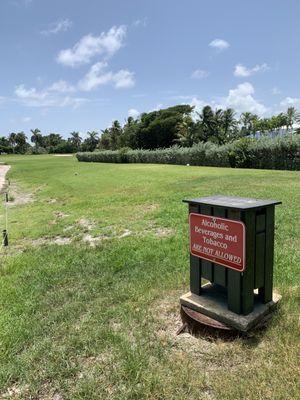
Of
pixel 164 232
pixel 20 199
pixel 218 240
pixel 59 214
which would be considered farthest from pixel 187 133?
pixel 218 240

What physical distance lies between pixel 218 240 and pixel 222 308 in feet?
1.89

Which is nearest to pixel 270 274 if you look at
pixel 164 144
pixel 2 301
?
pixel 2 301

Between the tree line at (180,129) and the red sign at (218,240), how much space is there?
137ft

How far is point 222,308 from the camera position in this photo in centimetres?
296

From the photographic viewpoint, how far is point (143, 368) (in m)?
2.56

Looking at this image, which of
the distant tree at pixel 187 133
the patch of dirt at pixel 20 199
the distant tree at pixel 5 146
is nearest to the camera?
the patch of dirt at pixel 20 199

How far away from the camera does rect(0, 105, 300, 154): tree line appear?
47.3 meters

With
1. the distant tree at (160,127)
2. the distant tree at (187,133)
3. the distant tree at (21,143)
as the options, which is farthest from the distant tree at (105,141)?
the distant tree at (21,143)

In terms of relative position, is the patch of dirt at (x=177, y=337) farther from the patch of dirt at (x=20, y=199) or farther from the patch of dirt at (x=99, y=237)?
the patch of dirt at (x=20, y=199)

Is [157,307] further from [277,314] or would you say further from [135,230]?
[135,230]

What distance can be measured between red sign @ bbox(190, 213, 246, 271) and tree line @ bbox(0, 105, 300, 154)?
41683 mm

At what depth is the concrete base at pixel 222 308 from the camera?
2775 mm

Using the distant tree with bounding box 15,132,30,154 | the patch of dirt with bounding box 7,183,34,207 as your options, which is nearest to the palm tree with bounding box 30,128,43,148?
the distant tree with bounding box 15,132,30,154

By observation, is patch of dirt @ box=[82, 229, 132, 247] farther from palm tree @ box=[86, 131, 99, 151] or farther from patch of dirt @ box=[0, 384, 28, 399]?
→ palm tree @ box=[86, 131, 99, 151]
